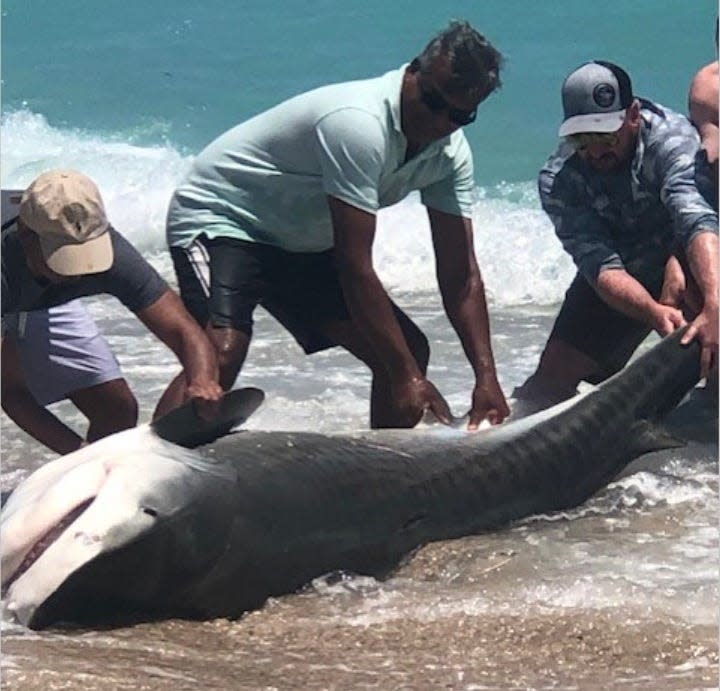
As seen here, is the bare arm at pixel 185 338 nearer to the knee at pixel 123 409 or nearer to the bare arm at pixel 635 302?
the knee at pixel 123 409

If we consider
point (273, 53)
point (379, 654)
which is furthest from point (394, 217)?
point (273, 53)

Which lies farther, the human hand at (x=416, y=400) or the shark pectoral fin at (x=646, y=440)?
the shark pectoral fin at (x=646, y=440)

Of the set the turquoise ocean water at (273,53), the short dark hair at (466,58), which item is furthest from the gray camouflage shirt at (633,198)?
the turquoise ocean water at (273,53)

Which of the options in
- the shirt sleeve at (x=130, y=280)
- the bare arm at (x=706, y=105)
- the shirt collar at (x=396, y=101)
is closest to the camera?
the shirt sleeve at (x=130, y=280)

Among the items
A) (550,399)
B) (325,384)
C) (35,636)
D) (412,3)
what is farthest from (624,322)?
(412,3)

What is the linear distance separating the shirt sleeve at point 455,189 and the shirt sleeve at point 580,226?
521mm

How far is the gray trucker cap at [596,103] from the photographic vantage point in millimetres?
6336

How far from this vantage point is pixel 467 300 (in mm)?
6500

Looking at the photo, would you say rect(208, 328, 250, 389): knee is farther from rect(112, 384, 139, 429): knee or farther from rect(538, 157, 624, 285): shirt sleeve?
rect(538, 157, 624, 285): shirt sleeve

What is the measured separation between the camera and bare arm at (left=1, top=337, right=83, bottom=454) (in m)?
6.36

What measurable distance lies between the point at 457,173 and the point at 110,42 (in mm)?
22815

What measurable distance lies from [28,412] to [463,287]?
5.45 feet

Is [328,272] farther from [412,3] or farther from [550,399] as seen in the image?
[412,3]

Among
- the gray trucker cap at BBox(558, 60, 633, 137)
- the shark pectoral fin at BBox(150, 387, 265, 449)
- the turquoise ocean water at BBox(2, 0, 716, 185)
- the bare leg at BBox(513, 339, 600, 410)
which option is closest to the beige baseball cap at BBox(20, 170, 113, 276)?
the shark pectoral fin at BBox(150, 387, 265, 449)
